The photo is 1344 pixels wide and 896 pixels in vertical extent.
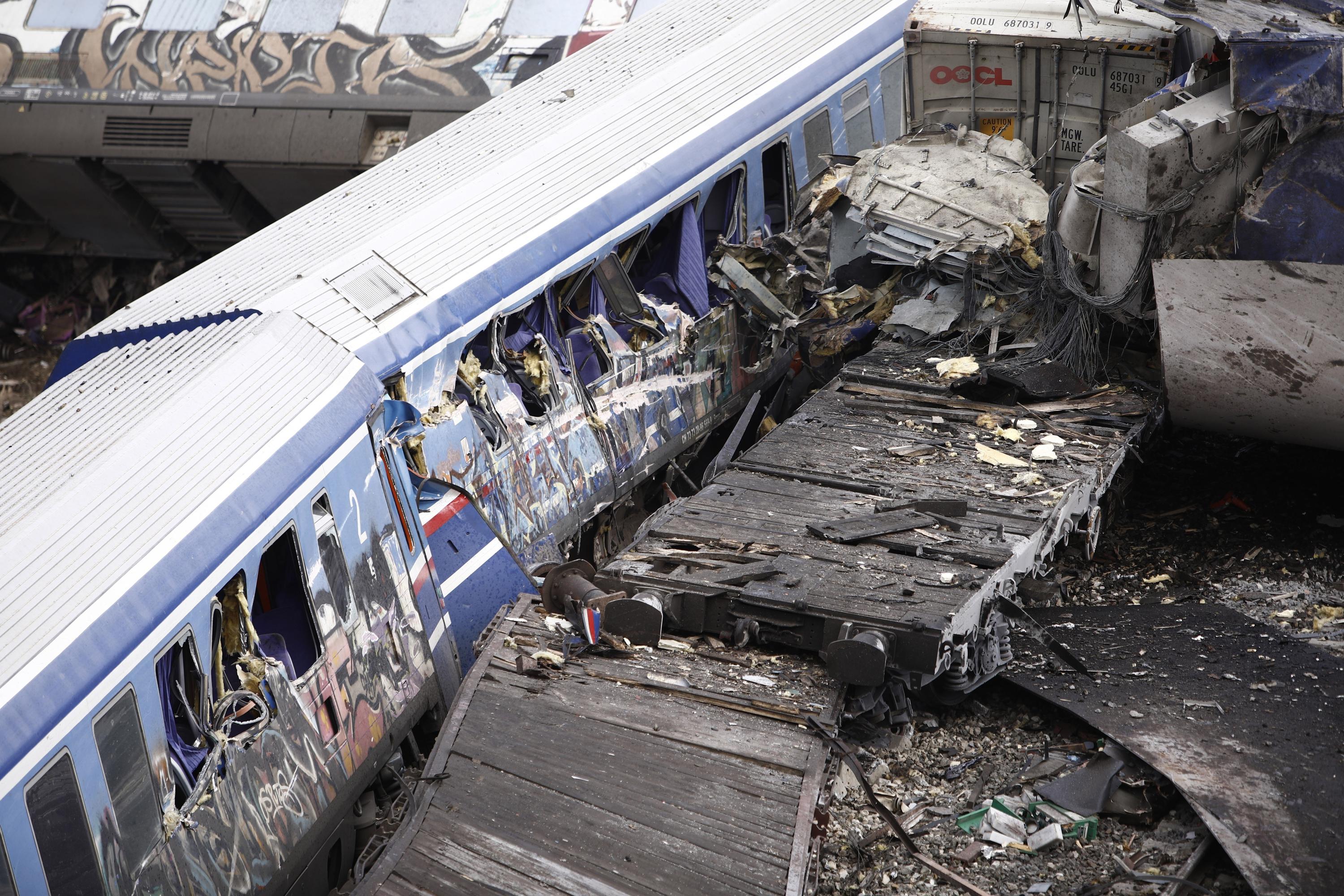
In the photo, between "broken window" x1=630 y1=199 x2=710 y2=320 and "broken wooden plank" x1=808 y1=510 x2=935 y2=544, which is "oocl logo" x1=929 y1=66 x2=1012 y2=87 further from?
"broken wooden plank" x1=808 y1=510 x2=935 y2=544

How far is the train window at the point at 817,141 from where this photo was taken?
12.4 meters

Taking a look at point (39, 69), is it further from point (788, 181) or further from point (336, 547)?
point (336, 547)

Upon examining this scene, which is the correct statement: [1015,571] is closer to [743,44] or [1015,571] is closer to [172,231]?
[743,44]

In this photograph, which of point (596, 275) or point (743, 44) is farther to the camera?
point (743, 44)

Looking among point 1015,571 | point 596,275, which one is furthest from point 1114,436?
point 596,275

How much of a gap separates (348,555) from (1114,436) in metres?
5.43

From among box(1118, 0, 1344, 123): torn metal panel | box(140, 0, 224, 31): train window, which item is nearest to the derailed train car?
box(1118, 0, 1344, 123): torn metal panel

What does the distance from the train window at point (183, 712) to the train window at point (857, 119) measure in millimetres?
8507

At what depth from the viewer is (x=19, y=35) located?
53.4ft

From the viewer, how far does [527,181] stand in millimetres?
Answer: 10195

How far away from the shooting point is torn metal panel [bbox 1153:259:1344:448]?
861cm

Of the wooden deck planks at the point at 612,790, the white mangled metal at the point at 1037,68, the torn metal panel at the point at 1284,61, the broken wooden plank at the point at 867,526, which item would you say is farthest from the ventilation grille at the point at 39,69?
the torn metal panel at the point at 1284,61

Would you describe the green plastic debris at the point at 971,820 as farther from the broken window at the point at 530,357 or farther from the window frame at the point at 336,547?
the broken window at the point at 530,357

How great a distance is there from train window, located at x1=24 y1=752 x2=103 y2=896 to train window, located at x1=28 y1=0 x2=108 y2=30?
1295 cm
